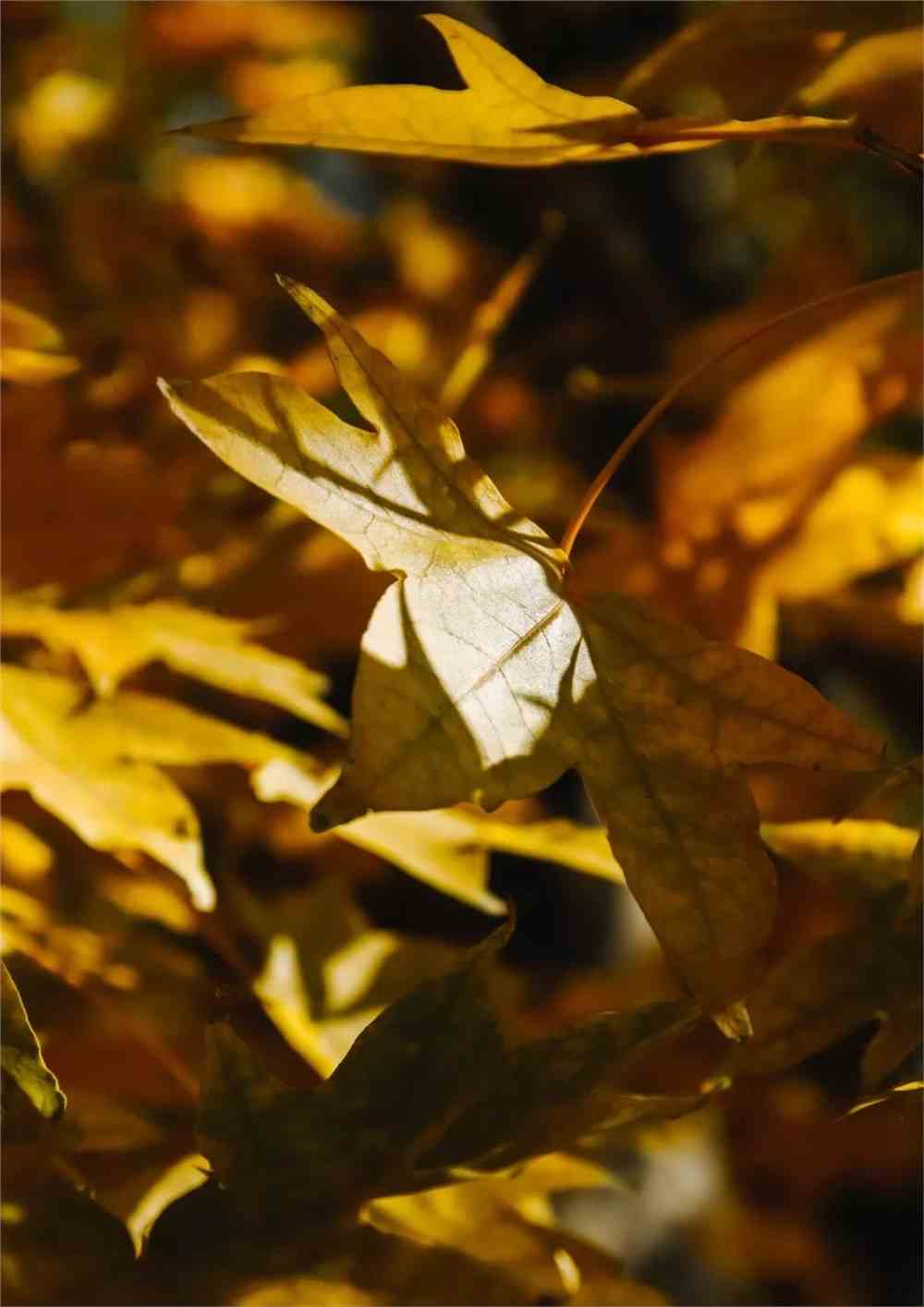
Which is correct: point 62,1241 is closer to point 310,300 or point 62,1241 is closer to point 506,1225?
point 506,1225

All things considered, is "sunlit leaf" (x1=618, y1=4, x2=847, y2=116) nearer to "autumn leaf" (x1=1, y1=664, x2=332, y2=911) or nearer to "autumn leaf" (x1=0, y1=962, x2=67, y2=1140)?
"autumn leaf" (x1=1, y1=664, x2=332, y2=911)

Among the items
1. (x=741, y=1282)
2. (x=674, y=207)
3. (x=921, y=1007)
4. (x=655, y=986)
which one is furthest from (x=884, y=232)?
(x=741, y=1282)

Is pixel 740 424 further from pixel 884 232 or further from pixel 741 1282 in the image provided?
pixel 741 1282

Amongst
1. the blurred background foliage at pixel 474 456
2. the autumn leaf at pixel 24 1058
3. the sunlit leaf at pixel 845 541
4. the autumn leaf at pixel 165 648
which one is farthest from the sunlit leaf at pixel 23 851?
the sunlit leaf at pixel 845 541

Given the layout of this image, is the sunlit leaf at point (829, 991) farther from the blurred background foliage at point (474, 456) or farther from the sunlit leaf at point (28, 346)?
the sunlit leaf at point (28, 346)

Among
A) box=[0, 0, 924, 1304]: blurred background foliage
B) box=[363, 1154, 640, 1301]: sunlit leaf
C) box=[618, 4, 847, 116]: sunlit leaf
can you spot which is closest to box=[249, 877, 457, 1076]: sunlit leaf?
box=[0, 0, 924, 1304]: blurred background foliage

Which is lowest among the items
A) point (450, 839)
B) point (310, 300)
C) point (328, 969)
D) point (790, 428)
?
point (328, 969)

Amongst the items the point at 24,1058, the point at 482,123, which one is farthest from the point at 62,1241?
the point at 482,123

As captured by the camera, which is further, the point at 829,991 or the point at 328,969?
the point at 328,969
